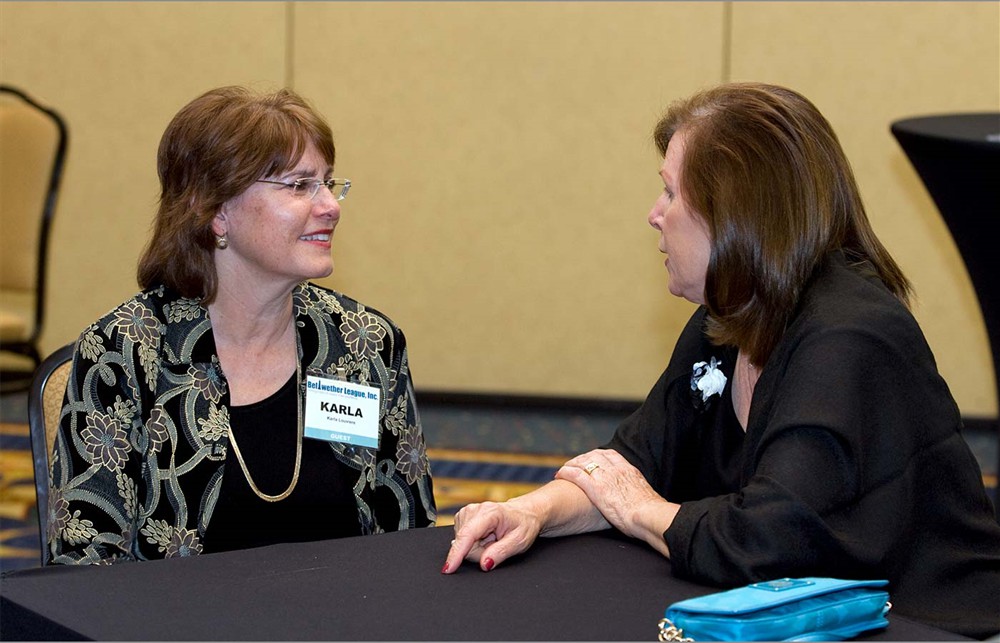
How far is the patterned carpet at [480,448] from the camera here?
467 cm

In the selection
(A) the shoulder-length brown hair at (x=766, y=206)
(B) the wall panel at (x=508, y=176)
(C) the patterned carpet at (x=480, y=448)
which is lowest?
(C) the patterned carpet at (x=480, y=448)

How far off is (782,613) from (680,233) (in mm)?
751

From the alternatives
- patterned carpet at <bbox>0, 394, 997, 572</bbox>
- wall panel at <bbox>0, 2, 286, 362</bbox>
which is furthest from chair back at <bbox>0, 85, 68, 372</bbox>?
wall panel at <bbox>0, 2, 286, 362</bbox>

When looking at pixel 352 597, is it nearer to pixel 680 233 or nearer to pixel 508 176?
pixel 680 233

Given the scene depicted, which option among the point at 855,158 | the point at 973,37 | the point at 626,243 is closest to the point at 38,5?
the point at 626,243

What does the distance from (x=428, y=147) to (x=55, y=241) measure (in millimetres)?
2043

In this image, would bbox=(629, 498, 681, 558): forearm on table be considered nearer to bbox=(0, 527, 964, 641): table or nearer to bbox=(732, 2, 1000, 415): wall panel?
bbox=(0, 527, 964, 641): table

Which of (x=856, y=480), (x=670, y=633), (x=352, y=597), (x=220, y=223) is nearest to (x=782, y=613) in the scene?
(x=670, y=633)

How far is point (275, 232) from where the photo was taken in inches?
97.3

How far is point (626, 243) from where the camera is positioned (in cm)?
638

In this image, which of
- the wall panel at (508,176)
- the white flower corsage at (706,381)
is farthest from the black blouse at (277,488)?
the wall panel at (508,176)

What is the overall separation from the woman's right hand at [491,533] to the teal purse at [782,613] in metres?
0.35

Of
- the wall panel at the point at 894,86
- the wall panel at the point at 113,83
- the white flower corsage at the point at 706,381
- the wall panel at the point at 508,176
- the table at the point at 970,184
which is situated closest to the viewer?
the white flower corsage at the point at 706,381

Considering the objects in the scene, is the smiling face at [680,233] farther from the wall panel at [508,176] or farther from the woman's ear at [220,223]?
the wall panel at [508,176]
